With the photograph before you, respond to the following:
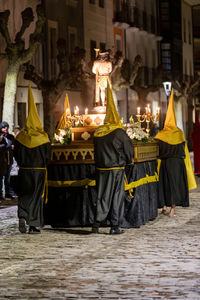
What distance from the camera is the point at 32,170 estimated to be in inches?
512

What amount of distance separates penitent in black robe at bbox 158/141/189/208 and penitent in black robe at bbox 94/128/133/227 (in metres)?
2.56

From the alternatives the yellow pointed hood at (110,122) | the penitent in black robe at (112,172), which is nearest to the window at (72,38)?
the yellow pointed hood at (110,122)

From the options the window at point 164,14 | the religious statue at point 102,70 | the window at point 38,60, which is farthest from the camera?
the window at point 164,14

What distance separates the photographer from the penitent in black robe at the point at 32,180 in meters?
12.9

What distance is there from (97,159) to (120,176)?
0.43 meters

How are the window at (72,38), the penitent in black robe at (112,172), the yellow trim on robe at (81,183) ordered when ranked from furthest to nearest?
the window at (72,38), the yellow trim on robe at (81,183), the penitent in black robe at (112,172)

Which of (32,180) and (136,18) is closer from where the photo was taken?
(32,180)

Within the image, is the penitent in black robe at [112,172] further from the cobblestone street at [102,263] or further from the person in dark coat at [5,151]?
the person in dark coat at [5,151]

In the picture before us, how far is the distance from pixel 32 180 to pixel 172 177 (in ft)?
10.2

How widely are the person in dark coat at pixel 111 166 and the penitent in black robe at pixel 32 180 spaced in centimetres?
92

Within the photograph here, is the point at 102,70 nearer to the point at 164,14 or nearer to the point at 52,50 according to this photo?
the point at 52,50

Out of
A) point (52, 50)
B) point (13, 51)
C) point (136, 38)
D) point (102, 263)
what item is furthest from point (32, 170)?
point (136, 38)

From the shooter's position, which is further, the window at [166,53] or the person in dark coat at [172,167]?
the window at [166,53]

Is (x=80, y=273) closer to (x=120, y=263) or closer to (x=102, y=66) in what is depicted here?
(x=120, y=263)
